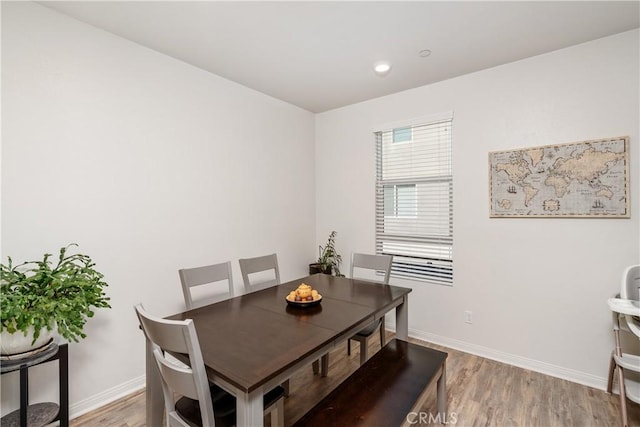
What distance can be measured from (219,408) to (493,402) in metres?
1.97

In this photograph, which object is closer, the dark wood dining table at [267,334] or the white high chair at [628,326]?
the dark wood dining table at [267,334]

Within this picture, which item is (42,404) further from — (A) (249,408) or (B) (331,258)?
(B) (331,258)

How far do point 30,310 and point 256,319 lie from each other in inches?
43.6

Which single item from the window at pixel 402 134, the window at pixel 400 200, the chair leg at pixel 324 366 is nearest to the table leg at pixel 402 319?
the chair leg at pixel 324 366

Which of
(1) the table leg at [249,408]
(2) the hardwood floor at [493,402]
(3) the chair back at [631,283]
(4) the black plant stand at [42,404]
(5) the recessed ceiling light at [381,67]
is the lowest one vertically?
(2) the hardwood floor at [493,402]

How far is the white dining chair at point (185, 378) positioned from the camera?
118cm

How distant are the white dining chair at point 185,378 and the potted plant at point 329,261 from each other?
7.73ft

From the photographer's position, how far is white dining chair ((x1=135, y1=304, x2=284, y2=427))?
46.5 inches

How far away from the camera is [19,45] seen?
6.19 feet

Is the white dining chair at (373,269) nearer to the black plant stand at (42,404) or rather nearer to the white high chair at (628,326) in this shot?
the white high chair at (628,326)

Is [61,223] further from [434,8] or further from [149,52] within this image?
[434,8]

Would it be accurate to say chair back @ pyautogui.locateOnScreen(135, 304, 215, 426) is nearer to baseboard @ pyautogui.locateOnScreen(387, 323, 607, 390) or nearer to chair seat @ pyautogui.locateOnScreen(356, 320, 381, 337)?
chair seat @ pyautogui.locateOnScreen(356, 320, 381, 337)

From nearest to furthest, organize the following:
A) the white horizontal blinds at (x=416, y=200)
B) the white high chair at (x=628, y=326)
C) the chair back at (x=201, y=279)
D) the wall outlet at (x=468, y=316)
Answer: the white high chair at (x=628, y=326), the chair back at (x=201, y=279), the wall outlet at (x=468, y=316), the white horizontal blinds at (x=416, y=200)

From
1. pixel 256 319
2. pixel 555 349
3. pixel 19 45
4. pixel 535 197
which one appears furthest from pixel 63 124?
pixel 555 349
